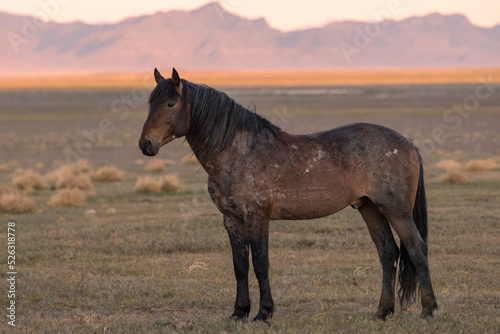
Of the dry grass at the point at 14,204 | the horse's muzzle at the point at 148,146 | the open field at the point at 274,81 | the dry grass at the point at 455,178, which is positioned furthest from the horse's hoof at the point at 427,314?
the open field at the point at 274,81

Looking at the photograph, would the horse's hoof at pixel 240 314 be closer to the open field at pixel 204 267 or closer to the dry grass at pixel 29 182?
the open field at pixel 204 267

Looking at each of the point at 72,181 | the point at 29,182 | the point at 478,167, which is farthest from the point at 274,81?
the point at 72,181

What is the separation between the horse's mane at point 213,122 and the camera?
6.59 m

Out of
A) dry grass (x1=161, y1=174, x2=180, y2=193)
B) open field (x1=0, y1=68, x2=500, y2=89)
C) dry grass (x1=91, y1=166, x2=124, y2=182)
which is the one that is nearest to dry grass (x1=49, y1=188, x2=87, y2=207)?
dry grass (x1=161, y1=174, x2=180, y2=193)

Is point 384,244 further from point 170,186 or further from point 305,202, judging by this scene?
point 170,186

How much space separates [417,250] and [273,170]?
1.70 metres

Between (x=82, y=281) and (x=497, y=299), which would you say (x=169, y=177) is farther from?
(x=497, y=299)

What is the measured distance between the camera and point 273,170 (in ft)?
21.6

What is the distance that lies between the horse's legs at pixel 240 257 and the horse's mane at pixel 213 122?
0.75 m


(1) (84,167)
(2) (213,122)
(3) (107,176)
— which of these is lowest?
(1) (84,167)

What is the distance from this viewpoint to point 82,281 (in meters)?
8.73

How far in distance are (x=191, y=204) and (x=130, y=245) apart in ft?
17.6

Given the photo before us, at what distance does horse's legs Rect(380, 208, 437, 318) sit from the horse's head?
2242 millimetres

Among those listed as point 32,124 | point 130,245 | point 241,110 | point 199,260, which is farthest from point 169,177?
point 32,124
